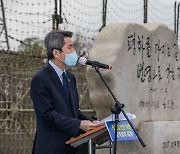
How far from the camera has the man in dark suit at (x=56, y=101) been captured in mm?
3371

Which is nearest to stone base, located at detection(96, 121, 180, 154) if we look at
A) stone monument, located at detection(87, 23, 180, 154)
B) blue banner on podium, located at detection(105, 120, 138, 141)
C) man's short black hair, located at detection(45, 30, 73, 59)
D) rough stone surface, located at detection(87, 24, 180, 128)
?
stone monument, located at detection(87, 23, 180, 154)

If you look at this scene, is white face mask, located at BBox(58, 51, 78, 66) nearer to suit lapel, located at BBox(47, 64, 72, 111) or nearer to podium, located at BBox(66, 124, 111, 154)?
suit lapel, located at BBox(47, 64, 72, 111)

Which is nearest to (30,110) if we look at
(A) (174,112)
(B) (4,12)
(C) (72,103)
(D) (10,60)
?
(D) (10,60)

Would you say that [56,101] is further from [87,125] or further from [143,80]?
[143,80]

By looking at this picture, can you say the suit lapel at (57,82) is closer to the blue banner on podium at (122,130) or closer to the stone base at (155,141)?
the blue banner on podium at (122,130)

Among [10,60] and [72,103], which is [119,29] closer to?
[72,103]

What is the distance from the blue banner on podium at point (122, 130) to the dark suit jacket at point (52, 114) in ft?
0.77

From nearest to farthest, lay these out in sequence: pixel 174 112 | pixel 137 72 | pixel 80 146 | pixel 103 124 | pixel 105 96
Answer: pixel 103 124 < pixel 80 146 < pixel 105 96 < pixel 137 72 < pixel 174 112

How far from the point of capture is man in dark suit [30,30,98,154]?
11.1 feet

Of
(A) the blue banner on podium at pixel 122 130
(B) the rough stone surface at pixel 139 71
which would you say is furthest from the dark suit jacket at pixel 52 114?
(B) the rough stone surface at pixel 139 71

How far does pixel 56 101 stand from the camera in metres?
3.46

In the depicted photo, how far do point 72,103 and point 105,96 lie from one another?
3.87 feet

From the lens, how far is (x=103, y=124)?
3.29m

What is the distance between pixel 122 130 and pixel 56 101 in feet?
1.65
